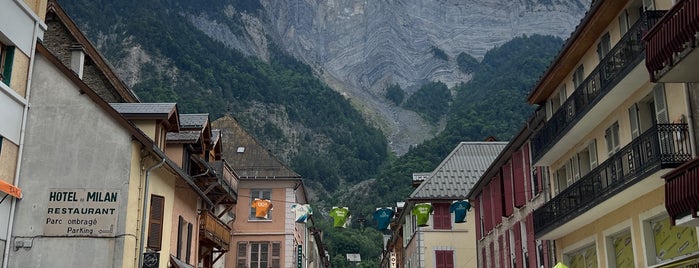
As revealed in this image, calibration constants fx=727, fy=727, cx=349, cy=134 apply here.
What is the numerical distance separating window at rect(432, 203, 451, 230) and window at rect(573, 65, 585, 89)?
21595 mm

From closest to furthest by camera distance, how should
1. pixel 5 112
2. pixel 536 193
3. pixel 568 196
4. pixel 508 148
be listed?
pixel 5 112, pixel 568 196, pixel 536 193, pixel 508 148

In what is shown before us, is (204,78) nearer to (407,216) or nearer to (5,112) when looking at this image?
(407,216)

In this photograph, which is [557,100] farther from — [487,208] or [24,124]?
[24,124]

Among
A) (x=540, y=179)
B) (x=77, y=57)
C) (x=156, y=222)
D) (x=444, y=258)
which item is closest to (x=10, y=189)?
(x=156, y=222)

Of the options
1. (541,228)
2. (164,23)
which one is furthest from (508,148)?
(164,23)

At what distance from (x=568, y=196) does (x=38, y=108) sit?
1719 centimetres

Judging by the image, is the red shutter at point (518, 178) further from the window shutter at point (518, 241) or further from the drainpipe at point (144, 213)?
the drainpipe at point (144, 213)

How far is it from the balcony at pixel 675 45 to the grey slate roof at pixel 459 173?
30.7 meters

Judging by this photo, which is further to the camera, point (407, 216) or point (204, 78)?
point (204, 78)

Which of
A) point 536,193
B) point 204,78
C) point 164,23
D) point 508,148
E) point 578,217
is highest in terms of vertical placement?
point 164,23

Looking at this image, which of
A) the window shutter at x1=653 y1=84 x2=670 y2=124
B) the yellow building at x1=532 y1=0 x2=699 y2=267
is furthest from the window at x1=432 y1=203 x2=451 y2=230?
the window shutter at x1=653 y1=84 x2=670 y2=124

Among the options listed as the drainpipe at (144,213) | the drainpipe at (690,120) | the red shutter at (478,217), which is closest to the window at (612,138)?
the drainpipe at (690,120)

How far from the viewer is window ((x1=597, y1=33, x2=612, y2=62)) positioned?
74.4 feet

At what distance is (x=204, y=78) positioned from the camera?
16725 cm
